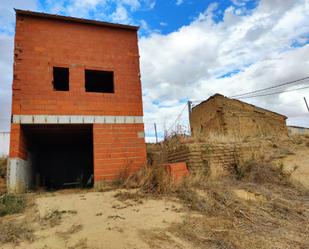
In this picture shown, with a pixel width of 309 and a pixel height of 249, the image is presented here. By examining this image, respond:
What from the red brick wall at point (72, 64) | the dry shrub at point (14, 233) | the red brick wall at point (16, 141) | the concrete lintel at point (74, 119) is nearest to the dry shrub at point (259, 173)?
the concrete lintel at point (74, 119)

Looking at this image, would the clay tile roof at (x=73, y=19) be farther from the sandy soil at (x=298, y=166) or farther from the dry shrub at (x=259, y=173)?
the sandy soil at (x=298, y=166)

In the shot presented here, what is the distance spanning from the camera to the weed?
5992 mm

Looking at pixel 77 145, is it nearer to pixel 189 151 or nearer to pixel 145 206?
pixel 189 151

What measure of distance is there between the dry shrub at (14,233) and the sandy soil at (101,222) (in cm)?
13

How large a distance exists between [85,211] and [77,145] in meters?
8.57

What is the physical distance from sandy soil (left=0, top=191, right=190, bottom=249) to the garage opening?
15.3 ft

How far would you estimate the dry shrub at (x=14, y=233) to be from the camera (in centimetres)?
449

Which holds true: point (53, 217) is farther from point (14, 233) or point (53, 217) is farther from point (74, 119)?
point (74, 119)

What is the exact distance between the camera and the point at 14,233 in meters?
4.71

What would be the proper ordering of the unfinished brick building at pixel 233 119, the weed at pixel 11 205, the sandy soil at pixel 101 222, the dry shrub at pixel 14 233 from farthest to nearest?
the unfinished brick building at pixel 233 119 < the weed at pixel 11 205 < the dry shrub at pixel 14 233 < the sandy soil at pixel 101 222

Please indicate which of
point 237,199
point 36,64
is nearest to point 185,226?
point 237,199

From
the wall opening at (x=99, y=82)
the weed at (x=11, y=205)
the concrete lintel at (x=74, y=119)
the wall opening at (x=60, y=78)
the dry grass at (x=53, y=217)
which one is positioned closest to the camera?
the dry grass at (x=53, y=217)

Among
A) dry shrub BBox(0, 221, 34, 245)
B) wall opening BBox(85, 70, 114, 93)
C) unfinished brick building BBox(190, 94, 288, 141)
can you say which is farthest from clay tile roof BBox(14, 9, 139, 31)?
unfinished brick building BBox(190, 94, 288, 141)

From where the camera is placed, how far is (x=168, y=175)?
7.66 meters
